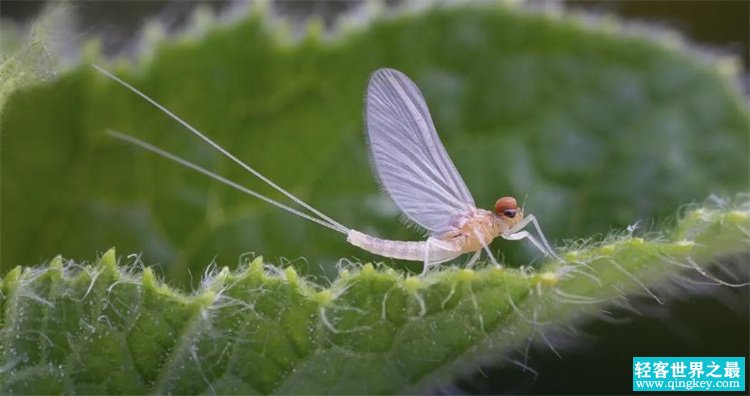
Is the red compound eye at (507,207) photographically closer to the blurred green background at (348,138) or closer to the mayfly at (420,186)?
the mayfly at (420,186)

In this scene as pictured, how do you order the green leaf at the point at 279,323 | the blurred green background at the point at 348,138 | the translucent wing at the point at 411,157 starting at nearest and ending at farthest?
the green leaf at the point at 279,323, the translucent wing at the point at 411,157, the blurred green background at the point at 348,138

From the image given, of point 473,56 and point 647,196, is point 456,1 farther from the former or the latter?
point 647,196

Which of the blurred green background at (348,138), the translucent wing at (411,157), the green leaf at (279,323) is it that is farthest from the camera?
the blurred green background at (348,138)

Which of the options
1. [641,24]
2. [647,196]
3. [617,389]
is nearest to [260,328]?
[617,389]

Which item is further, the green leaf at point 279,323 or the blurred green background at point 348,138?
the blurred green background at point 348,138

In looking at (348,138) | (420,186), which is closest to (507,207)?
(420,186)

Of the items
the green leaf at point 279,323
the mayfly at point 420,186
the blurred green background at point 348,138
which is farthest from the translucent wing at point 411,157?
the green leaf at point 279,323

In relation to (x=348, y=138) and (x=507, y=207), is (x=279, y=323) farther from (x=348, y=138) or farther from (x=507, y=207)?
(x=348, y=138)
